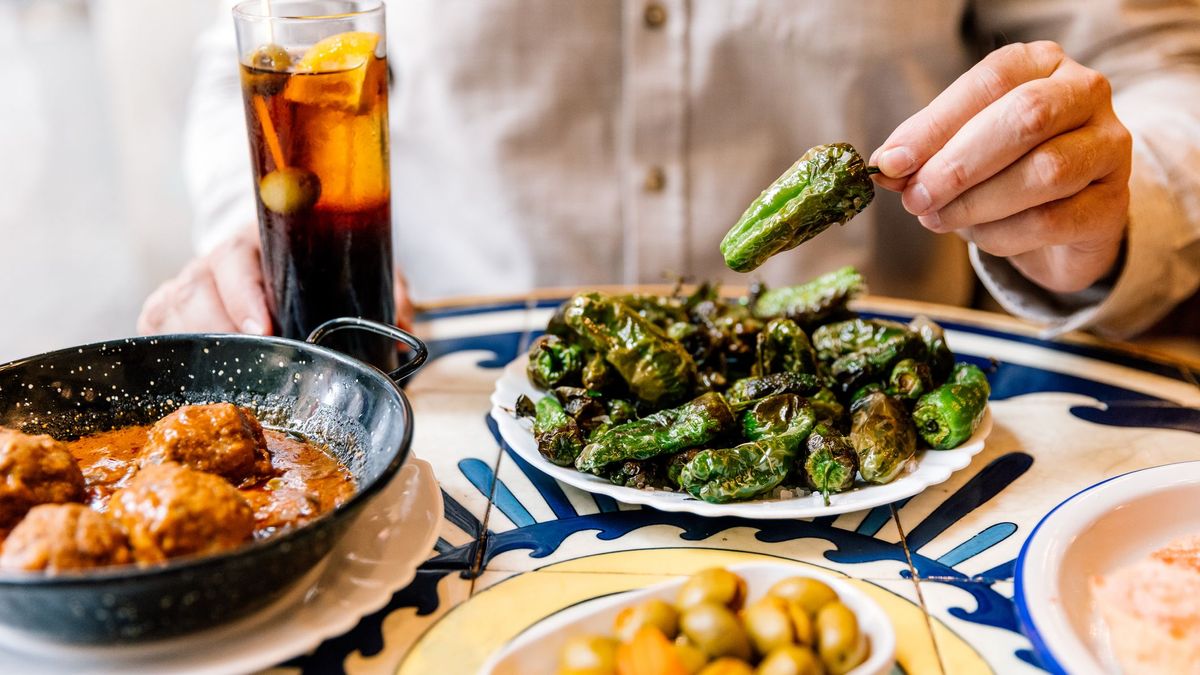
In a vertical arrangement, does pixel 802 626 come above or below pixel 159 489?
below

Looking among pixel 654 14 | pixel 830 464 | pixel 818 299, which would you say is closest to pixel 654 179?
Answer: pixel 654 14

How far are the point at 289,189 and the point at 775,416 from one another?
3.25ft

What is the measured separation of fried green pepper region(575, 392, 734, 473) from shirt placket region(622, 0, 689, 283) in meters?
1.22

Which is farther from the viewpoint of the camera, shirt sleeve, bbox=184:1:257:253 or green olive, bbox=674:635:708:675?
shirt sleeve, bbox=184:1:257:253

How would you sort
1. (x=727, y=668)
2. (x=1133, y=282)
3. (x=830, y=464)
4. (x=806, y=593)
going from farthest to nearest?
(x=1133, y=282) < (x=830, y=464) < (x=806, y=593) < (x=727, y=668)

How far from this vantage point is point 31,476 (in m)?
1.20

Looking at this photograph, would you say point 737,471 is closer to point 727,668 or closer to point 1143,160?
point 727,668

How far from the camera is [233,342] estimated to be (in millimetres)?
1562

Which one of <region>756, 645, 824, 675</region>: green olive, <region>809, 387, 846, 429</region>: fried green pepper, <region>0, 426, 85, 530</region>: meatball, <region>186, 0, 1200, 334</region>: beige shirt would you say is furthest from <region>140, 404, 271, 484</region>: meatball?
<region>186, 0, 1200, 334</region>: beige shirt

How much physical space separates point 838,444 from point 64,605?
1.06 meters

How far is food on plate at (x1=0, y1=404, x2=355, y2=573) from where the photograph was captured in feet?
3.49

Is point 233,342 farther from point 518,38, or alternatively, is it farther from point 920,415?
point 518,38

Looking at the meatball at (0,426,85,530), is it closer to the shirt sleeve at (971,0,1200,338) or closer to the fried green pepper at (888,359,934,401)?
the fried green pepper at (888,359,934,401)

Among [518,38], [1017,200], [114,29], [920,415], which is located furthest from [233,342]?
[114,29]
